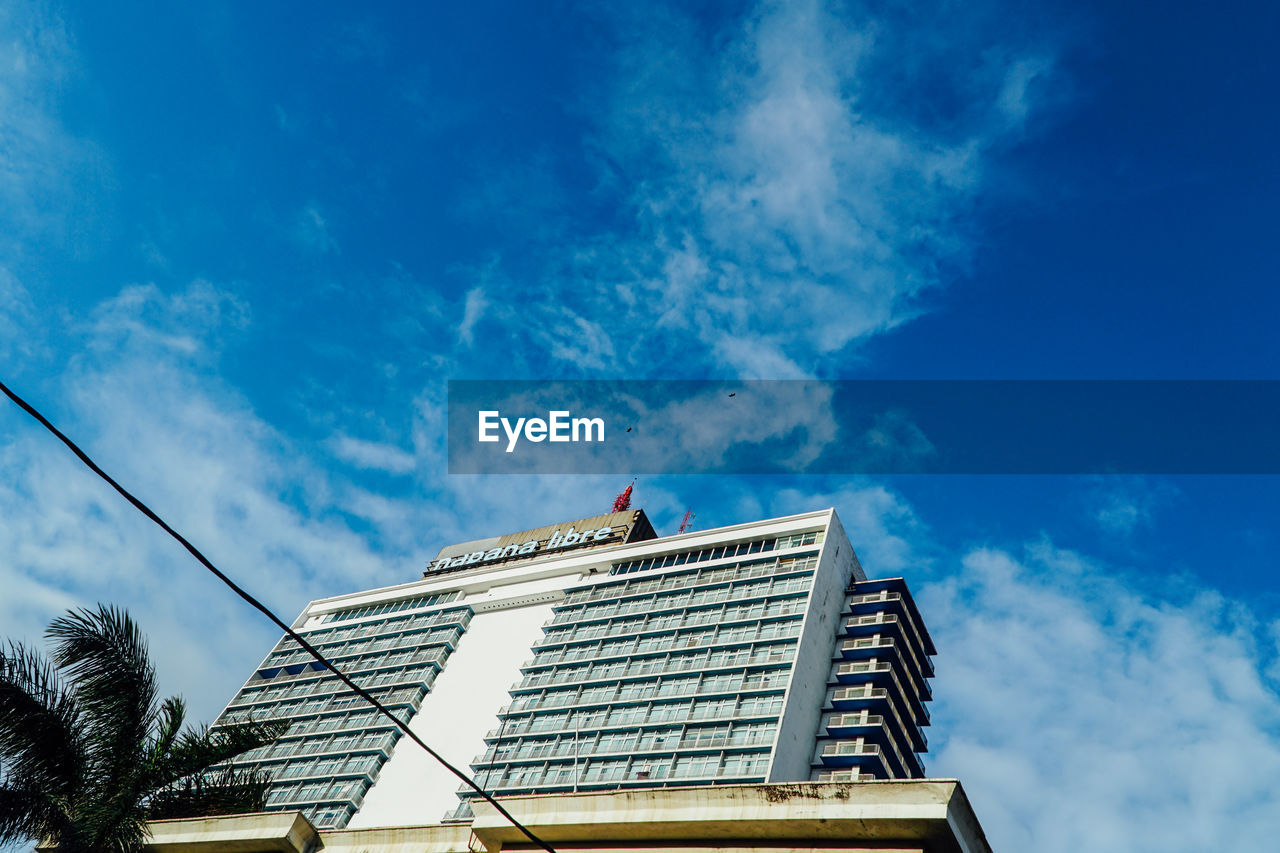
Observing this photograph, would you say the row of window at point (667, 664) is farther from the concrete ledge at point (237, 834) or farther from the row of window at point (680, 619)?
the concrete ledge at point (237, 834)

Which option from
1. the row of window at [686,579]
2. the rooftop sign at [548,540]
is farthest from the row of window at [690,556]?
the rooftop sign at [548,540]

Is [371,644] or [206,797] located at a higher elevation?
[371,644]

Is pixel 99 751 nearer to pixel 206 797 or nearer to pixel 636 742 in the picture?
pixel 206 797

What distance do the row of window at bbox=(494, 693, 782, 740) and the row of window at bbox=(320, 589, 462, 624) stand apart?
79.9 ft

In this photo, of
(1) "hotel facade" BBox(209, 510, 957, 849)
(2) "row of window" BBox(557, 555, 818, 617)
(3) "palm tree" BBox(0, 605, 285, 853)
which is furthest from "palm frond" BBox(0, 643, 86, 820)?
(2) "row of window" BBox(557, 555, 818, 617)

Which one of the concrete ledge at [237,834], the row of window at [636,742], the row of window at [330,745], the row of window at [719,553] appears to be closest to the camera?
the concrete ledge at [237,834]

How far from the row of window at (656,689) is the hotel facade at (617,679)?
0.18 metres

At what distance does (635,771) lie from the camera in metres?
69.4

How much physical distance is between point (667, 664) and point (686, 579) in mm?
10476

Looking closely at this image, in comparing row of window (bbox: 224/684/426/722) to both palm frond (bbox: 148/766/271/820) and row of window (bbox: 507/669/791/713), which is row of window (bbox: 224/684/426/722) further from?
palm frond (bbox: 148/766/271/820)

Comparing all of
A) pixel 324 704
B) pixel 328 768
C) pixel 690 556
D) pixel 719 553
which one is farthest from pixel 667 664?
pixel 324 704

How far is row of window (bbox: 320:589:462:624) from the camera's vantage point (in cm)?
10362

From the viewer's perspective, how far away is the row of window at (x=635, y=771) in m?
64.6

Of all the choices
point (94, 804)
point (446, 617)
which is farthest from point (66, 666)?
point (446, 617)
